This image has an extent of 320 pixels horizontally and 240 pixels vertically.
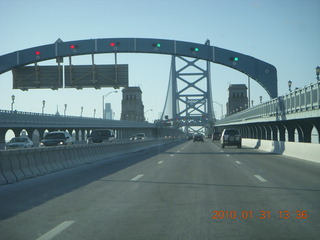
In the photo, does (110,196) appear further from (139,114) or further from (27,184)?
(139,114)

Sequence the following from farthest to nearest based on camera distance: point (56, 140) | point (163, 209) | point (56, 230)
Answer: point (56, 140) < point (163, 209) < point (56, 230)

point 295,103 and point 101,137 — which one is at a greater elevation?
point 295,103

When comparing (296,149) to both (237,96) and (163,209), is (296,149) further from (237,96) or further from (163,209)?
(237,96)

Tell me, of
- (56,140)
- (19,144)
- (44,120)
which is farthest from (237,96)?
(56,140)

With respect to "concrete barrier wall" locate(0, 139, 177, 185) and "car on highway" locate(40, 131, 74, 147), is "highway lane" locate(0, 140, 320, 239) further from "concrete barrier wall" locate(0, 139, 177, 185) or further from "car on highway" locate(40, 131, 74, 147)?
"car on highway" locate(40, 131, 74, 147)

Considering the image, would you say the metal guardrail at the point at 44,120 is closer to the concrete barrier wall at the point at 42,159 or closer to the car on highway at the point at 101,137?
the car on highway at the point at 101,137

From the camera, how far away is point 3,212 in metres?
8.69

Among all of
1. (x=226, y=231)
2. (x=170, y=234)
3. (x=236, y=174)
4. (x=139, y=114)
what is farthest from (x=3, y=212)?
(x=139, y=114)

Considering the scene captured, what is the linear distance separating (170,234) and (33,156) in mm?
11003
